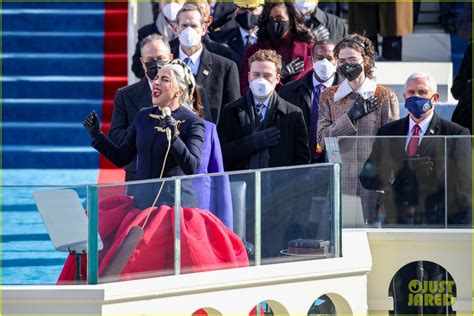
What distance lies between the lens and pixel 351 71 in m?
11.7

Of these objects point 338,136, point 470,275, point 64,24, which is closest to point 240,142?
point 338,136

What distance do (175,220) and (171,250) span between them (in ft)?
0.58

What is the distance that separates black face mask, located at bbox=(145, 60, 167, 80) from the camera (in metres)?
11.6

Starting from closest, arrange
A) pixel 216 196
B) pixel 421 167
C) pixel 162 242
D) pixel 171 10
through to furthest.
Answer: pixel 162 242, pixel 216 196, pixel 421 167, pixel 171 10

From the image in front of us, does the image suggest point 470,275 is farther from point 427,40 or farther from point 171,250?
point 427,40

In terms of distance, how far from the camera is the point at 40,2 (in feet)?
65.5

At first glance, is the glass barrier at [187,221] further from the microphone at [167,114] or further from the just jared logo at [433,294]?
the just jared logo at [433,294]

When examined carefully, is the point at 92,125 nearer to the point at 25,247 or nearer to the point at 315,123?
the point at 25,247

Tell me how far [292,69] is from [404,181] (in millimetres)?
2301

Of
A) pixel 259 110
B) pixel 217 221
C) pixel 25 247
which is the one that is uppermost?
pixel 259 110

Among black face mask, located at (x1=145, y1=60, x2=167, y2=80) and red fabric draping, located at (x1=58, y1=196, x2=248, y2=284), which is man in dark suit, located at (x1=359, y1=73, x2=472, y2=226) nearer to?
Result: red fabric draping, located at (x1=58, y1=196, x2=248, y2=284)

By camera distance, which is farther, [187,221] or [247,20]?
[247,20]

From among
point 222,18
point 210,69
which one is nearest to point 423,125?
point 210,69

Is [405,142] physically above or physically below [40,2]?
below
